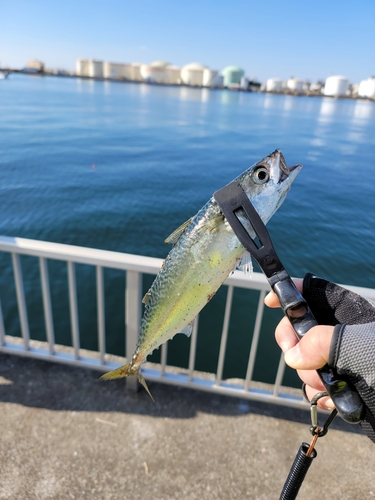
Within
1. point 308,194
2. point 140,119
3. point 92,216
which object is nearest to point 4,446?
point 92,216

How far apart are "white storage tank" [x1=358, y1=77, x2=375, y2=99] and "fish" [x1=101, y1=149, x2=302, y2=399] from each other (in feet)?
453

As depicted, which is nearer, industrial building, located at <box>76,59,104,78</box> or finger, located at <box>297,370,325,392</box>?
finger, located at <box>297,370,325,392</box>

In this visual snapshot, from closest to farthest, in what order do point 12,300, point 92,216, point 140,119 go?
point 12,300
point 92,216
point 140,119

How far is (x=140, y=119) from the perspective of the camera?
111 feet

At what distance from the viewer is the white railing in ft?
9.27

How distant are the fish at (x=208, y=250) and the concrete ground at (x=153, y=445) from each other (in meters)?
2.07

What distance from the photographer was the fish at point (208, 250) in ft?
3.45

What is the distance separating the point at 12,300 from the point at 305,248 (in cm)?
856

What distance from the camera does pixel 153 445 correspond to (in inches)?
115

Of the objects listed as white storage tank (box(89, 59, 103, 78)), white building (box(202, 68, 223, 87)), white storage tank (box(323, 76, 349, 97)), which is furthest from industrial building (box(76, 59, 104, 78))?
white storage tank (box(323, 76, 349, 97))

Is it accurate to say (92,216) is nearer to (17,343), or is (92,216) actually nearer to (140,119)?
(17,343)

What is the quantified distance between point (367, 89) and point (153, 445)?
483 feet

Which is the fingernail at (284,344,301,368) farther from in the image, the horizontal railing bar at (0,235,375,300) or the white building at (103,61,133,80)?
the white building at (103,61,133,80)

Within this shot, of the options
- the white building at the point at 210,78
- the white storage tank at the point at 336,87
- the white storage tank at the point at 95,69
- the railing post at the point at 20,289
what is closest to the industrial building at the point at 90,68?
the white storage tank at the point at 95,69
